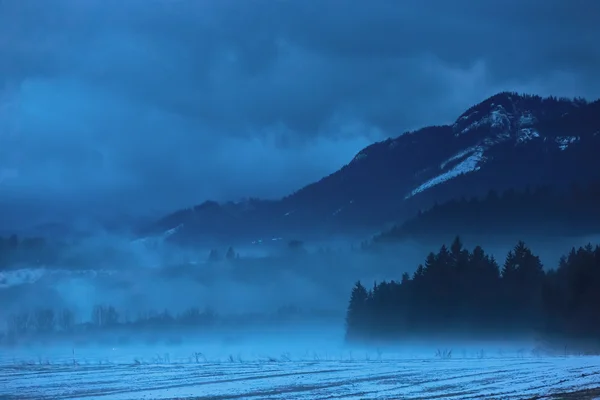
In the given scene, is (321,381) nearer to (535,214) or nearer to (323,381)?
(323,381)

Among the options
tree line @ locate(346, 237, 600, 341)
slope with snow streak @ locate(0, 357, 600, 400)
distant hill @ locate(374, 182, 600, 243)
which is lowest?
slope with snow streak @ locate(0, 357, 600, 400)

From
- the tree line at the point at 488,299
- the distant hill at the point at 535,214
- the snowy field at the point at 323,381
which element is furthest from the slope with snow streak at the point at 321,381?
the distant hill at the point at 535,214

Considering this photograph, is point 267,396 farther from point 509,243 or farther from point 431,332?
point 509,243

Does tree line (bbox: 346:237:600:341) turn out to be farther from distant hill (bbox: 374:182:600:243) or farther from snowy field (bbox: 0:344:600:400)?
distant hill (bbox: 374:182:600:243)

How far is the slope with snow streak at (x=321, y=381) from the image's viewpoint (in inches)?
2072

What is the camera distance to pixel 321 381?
63.6 metres

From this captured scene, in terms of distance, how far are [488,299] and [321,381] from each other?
64.2 m

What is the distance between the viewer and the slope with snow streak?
5262 centimetres

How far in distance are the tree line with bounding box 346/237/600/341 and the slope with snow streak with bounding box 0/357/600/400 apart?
30.8 metres

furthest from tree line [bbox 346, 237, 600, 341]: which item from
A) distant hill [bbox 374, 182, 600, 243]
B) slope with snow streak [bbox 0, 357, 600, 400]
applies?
distant hill [bbox 374, 182, 600, 243]

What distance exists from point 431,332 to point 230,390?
7467cm

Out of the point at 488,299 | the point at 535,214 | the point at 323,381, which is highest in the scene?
the point at 535,214

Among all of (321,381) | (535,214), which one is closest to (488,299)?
(535,214)

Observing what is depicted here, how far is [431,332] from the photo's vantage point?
419 ft
